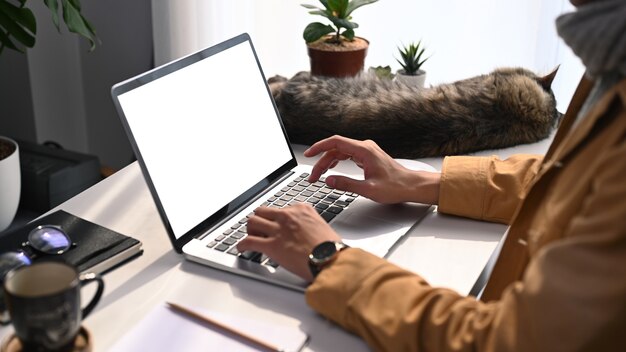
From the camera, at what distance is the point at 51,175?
1756 mm

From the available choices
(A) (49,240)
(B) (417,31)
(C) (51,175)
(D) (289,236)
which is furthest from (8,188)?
(B) (417,31)

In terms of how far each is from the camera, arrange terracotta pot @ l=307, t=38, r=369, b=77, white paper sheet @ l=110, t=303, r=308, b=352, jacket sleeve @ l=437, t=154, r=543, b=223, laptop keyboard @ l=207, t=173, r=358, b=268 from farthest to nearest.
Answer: terracotta pot @ l=307, t=38, r=369, b=77, jacket sleeve @ l=437, t=154, r=543, b=223, laptop keyboard @ l=207, t=173, r=358, b=268, white paper sheet @ l=110, t=303, r=308, b=352

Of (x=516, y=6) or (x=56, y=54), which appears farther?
(x=56, y=54)

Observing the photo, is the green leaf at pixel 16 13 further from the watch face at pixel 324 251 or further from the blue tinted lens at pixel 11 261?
the watch face at pixel 324 251

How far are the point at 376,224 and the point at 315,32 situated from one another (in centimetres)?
64

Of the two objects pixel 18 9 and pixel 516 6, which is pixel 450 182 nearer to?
pixel 516 6

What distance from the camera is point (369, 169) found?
1.22 metres

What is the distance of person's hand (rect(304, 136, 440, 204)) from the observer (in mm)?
1188

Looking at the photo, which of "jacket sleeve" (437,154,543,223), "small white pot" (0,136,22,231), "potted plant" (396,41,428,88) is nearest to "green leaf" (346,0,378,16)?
"potted plant" (396,41,428,88)

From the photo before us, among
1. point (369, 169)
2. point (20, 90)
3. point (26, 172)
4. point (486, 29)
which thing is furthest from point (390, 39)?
point (20, 90)

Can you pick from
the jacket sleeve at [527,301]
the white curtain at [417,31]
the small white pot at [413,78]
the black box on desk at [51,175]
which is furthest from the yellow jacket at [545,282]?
the black box on desk at [51,175]

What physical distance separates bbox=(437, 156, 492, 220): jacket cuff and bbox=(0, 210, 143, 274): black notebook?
50cm

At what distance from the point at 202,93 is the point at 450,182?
43cm

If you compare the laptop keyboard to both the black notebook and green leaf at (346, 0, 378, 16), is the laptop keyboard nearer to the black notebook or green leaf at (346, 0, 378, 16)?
the black notebook
